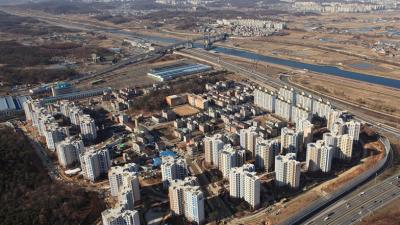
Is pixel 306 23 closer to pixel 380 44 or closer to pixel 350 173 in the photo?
pixel 380 44

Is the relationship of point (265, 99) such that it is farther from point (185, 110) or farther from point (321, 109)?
point (185, 110)

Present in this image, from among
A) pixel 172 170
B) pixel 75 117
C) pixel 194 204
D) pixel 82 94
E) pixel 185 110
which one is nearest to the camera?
pixel 194 204

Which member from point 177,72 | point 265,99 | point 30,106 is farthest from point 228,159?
point 177,72

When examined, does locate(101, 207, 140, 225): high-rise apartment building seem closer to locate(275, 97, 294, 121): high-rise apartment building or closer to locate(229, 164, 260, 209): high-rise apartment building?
locate(229, 164, 260, 209): high-rise apartment building

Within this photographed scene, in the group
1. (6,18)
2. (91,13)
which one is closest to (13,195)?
(6,18)

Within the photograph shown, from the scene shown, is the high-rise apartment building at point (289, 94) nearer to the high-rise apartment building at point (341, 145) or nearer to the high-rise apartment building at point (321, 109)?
the high-rise apartment building at point (321, 109)

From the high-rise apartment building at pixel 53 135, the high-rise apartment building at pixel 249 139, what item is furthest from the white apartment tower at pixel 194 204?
the high-rise apartment building at pixel 53 135

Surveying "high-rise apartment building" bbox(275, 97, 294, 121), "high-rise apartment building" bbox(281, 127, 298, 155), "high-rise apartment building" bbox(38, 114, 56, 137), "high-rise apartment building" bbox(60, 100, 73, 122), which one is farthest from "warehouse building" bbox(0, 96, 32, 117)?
"high-rise apartment building" bbox(281, 127, 298, 155)
